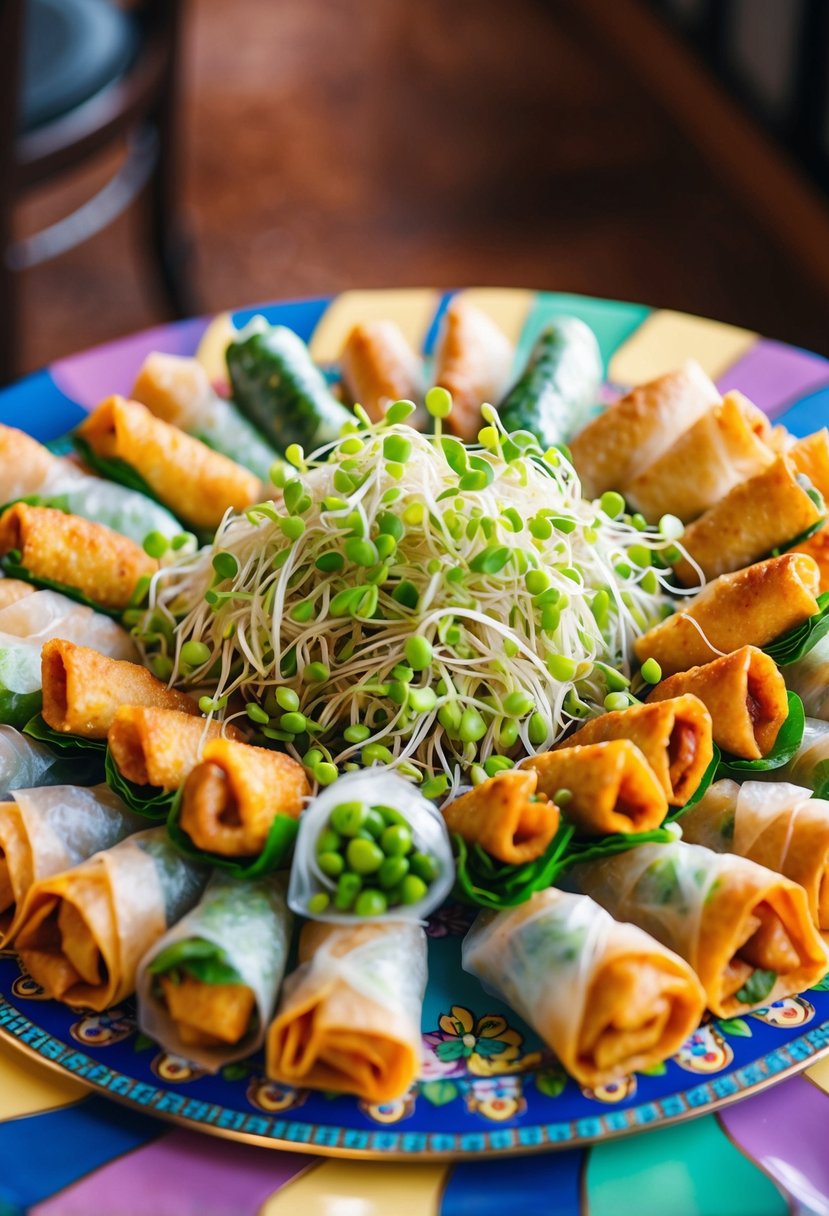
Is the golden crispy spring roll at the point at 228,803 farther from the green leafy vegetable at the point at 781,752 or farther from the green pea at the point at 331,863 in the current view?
the green leafy vegetable at the point at 781,752

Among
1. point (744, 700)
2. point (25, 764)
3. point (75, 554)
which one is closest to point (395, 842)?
point (744, 700)

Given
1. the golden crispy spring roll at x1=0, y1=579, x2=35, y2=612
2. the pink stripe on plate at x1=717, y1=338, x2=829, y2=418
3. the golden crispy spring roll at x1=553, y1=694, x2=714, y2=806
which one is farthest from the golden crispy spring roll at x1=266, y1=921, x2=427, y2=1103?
the pink stripe on plate at x1=717, y1=338, x2=829, y2=418

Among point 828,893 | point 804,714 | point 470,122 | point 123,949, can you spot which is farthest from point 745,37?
point 123,949

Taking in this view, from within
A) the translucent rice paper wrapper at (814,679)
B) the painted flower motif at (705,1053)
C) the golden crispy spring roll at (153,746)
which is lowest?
the translucent rice paper wrapper at (814,679)

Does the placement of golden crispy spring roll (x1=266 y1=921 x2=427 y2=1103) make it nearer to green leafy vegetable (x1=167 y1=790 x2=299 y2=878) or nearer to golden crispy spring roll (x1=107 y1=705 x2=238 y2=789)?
green leafy vegetable (x1=167 y1=790 x2=299 y2=878)

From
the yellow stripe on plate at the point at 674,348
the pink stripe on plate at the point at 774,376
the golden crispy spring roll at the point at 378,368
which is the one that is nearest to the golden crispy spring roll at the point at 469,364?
the golden crispy spring roll at the point at 378,368

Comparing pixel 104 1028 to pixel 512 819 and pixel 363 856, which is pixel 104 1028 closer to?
pixel 363 856
